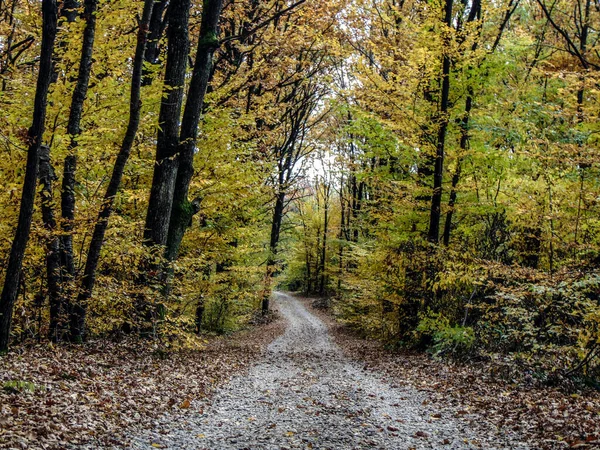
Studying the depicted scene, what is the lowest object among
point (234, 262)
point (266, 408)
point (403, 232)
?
point (266, 408)

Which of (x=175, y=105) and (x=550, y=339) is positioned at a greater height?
(x=175, y=105)

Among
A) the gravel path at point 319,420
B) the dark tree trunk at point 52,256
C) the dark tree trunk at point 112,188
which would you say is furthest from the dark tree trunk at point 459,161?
the dark tree trunk at point 52,256

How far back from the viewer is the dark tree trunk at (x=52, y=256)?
8914 millimetres

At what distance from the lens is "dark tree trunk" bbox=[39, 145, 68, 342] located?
891 cm

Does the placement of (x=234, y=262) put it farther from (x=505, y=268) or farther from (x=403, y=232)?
(x=505, y=268)

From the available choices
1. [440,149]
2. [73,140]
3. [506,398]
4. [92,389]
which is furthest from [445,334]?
[73,140]

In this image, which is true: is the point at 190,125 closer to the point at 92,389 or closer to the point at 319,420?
the point at 92,389

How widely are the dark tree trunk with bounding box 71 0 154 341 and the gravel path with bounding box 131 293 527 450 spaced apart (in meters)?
3.44

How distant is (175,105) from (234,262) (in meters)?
8.20

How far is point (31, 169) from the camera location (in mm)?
7496

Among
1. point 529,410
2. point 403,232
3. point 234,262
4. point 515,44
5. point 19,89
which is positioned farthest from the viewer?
point 234,262

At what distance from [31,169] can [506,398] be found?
8.82 metres

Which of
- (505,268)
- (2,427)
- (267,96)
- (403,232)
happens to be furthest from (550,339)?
(267,96)

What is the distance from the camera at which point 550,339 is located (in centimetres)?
1173
